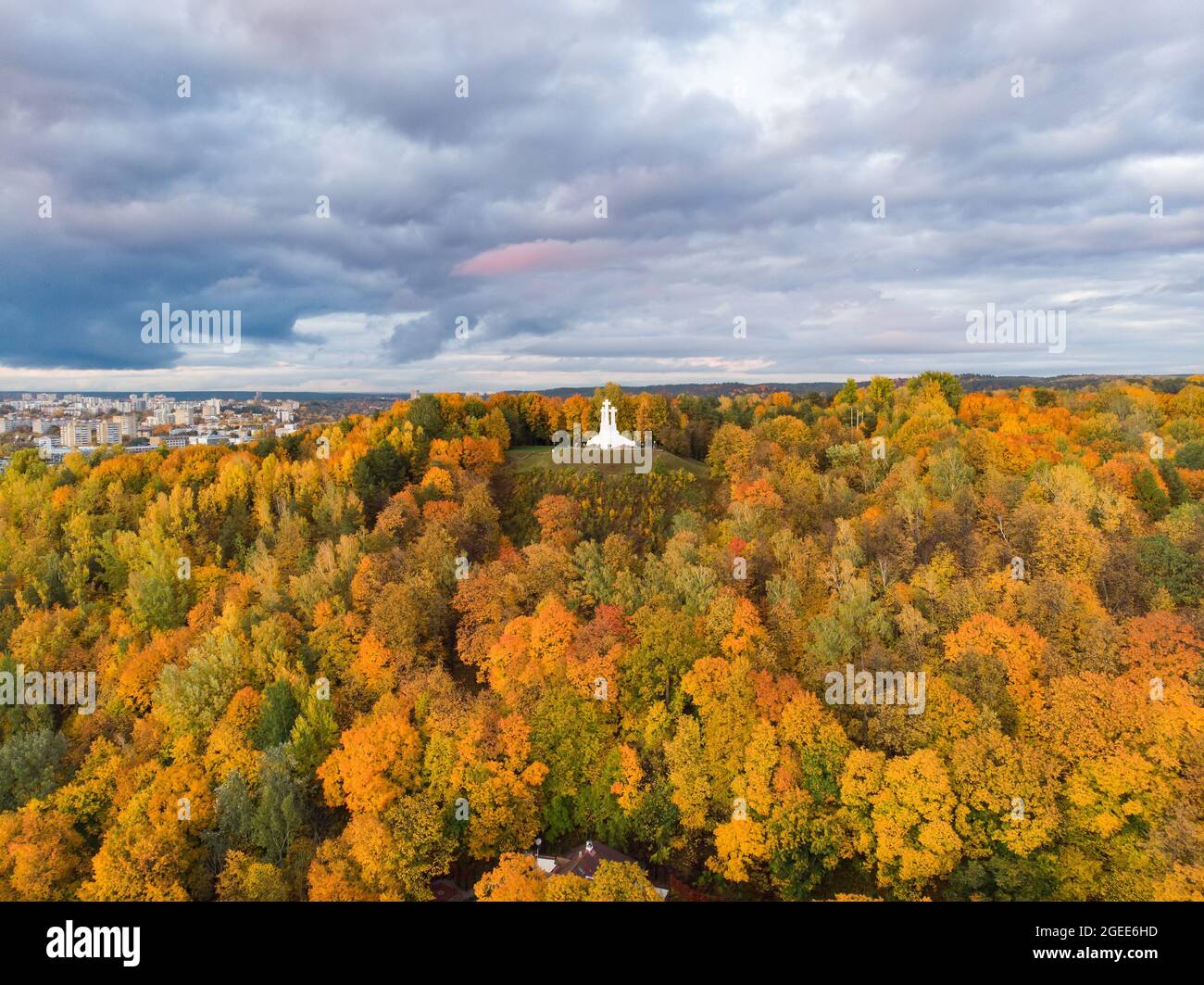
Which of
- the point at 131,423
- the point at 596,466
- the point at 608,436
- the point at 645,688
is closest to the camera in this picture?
the point at 645,688

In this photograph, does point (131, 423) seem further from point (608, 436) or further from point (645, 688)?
point (645, 688)

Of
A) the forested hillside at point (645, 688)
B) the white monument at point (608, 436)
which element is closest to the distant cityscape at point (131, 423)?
the forested hillside at point (645, 688)

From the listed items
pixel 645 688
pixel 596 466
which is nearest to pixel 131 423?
pixel 596 466

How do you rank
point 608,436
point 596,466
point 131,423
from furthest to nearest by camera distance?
point 131,423, point 608,436, point 596,466

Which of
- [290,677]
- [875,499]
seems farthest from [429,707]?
[875,499]

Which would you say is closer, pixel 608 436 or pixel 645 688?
pixel 645 688

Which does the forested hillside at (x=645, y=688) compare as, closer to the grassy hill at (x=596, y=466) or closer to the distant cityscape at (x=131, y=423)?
the grassy hill at (x=596, y=466)

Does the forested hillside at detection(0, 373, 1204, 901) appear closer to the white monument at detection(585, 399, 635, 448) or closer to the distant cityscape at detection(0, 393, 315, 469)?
the white monument at detection(585, 399, 635, 448)
